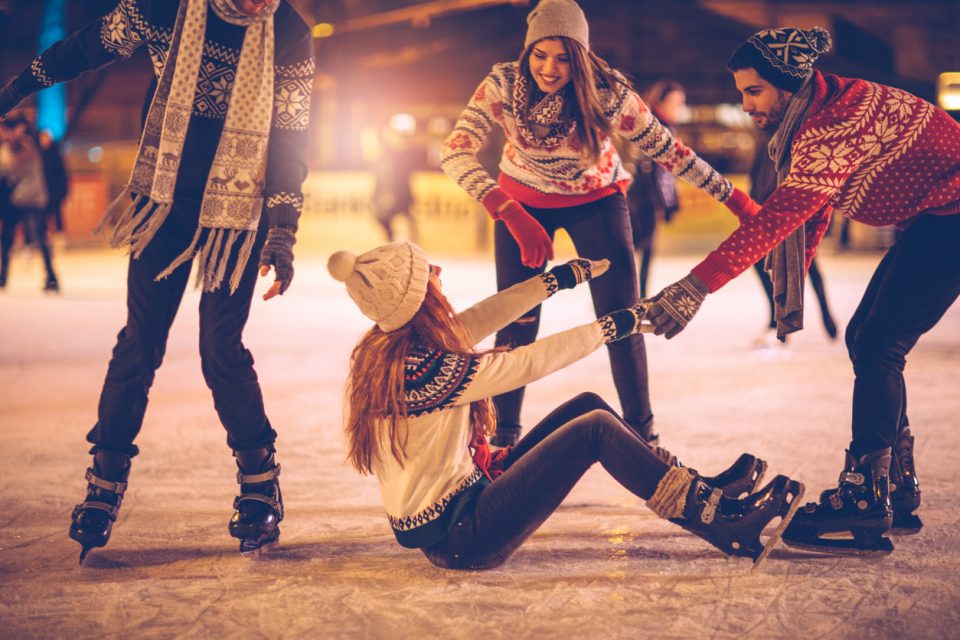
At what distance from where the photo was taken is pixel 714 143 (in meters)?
21.2

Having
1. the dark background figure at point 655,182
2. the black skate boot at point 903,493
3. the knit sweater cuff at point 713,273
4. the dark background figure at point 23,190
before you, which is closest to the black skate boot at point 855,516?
the black skate boot at point 903,493

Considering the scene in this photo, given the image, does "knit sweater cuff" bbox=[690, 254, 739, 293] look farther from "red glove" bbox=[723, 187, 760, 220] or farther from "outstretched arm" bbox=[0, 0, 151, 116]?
"outstretched arm" bbox=[0, 0, 151, 116]

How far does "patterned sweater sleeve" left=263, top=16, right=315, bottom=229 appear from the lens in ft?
9.71

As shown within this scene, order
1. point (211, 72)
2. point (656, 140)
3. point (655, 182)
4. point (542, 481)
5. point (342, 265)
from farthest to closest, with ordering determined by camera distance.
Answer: point (655, 182)
point (656, 140)
point (211, 72)
point (542, 481)
point (342, 265)

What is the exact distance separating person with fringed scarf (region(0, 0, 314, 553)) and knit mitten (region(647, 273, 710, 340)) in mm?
985

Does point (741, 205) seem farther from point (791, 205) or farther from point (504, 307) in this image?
point (504, 307)

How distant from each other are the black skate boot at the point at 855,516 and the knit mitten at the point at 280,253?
1.55 meters

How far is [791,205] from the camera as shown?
9.22 feet

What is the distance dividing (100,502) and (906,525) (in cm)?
230

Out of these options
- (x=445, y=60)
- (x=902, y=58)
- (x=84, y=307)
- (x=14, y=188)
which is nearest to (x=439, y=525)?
(x=84, y=307)

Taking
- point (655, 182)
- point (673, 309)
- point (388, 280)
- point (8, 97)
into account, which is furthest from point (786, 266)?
point (655, 182)

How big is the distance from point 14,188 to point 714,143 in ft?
47.7

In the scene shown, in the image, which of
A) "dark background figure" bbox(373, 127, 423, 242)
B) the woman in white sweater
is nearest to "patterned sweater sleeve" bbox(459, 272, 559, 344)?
the woman in white sweater

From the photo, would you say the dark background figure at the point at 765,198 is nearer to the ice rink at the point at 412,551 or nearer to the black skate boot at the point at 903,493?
the ice rink at the point at 412,551
